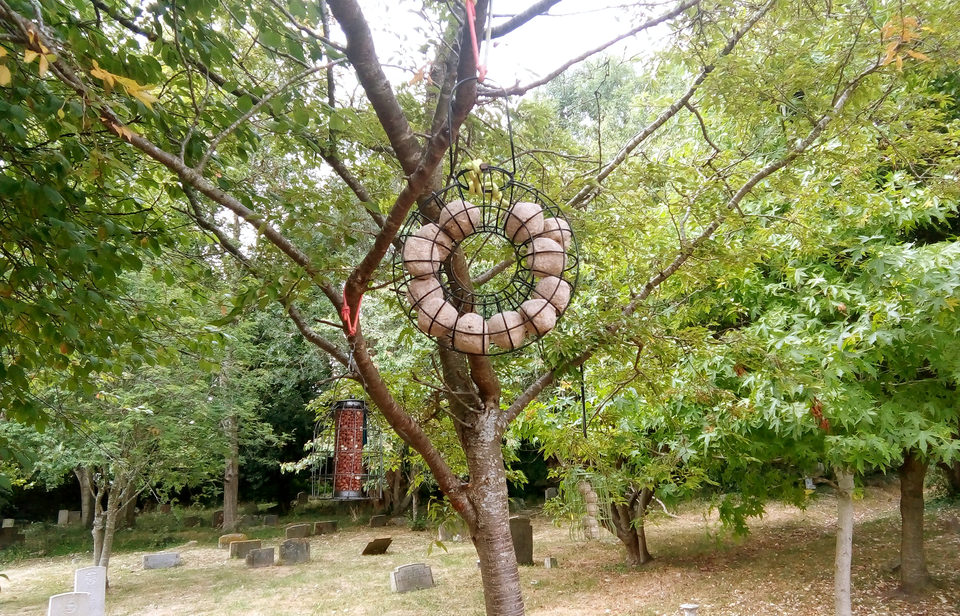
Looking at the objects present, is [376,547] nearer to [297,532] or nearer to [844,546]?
[297,532]

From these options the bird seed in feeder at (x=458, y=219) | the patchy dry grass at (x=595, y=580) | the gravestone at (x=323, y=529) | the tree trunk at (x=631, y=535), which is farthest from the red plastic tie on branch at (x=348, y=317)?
the gravestone at (x=323, y=529)

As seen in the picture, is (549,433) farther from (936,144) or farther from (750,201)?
(936,144)

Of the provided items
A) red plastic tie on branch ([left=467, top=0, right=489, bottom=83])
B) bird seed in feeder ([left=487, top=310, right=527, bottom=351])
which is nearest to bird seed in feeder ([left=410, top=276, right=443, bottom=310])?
bird seed in feeder ([left=487, top=310, right=527, bottom=351])

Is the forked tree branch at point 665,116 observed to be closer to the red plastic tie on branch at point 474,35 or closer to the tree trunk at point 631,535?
the red plastic tie on branch at point 474,35

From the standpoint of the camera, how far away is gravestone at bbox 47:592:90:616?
6852 millimetres

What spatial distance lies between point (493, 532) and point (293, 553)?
10095mm

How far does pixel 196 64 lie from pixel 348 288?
4.80 feet

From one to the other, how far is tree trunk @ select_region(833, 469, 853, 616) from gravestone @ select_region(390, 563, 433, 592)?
5.55 m

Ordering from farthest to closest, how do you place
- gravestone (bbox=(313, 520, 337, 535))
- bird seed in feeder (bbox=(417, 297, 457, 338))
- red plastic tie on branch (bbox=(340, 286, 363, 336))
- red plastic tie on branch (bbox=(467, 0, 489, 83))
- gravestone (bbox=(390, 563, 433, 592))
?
gravestone (bbox=(313, 520, 337, 535)) → gravestone (bbox=(390, 563, 433, 592)) → red plastic tie on branch (bbox=(340, 286, 363, 336)) → bird seed in feeder (bbox=(417, 297, 457, 338)) → red plastic tie on branch (bbox=(467, 0, 489, 83))

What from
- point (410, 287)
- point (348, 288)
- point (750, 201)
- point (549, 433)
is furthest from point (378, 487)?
point (750, 201)

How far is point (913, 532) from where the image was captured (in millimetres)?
7320

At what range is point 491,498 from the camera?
11.6 ft

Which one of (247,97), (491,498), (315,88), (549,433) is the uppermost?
(315,88)

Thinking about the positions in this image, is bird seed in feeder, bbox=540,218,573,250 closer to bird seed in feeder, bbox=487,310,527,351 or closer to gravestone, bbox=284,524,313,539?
bird seed in feeder, bbox=487,310,527,351
